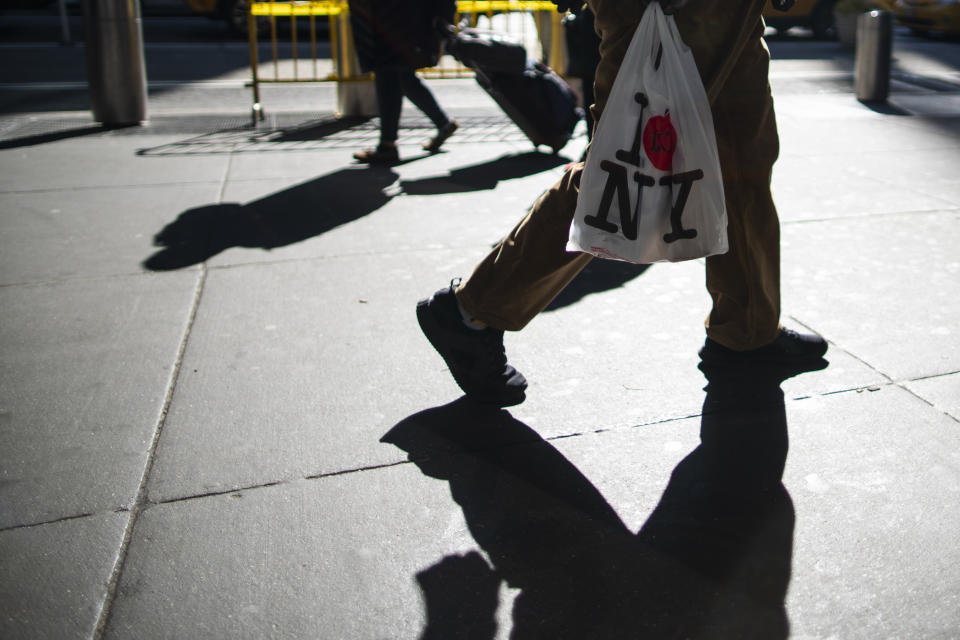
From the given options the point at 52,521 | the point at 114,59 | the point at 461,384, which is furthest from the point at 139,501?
the point at 114,59

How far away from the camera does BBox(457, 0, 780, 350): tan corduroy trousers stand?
2.46m

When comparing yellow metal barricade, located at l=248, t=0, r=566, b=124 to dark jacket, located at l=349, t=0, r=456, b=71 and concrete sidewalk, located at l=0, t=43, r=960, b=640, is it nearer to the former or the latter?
dark jacket, located at l=349, t=0, r=456, b=71

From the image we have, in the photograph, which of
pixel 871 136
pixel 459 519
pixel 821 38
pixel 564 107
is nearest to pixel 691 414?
pixel 459 519

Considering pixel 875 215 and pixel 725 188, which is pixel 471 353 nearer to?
pixel 725 188

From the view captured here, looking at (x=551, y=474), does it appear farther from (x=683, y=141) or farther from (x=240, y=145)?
(x=240, y=145)

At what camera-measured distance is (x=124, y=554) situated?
2168 millimetres

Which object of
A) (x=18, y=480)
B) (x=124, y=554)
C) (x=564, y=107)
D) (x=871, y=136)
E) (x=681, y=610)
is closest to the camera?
(x=681, y=610)

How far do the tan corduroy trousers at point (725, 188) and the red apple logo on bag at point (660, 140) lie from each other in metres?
0.26

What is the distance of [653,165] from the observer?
90.4 inches

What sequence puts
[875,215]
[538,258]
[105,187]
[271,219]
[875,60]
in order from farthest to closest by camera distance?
[875,60], [105,187], [271,219], [875,215], [538,258]

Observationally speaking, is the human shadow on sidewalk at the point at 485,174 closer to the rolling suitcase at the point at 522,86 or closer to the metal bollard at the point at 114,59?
the rolling suitcase at the point at 522,86

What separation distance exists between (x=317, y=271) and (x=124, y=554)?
210cm

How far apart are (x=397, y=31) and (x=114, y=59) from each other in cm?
275

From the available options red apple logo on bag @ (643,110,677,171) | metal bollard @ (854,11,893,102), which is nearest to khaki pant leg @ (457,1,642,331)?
red apple logo on bag @ (643,110,677,171)
